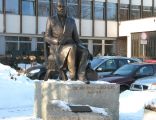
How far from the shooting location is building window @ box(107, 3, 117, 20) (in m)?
53.7

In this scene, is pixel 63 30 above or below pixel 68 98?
above

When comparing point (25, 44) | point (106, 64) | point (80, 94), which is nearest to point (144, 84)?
point (106, 64)

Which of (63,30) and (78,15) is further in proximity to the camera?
(78,15)

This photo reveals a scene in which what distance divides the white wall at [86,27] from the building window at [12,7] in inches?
302

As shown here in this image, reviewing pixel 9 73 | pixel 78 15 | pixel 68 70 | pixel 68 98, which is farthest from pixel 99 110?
pixel 78 15

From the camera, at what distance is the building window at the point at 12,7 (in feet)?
152

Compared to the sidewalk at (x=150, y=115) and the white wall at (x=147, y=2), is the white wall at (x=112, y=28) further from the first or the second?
the sidewalk at (x=150, y=115)

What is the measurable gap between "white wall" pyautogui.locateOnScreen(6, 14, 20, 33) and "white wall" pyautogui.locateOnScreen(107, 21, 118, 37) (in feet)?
36.2

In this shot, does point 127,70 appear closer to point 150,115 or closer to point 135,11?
point 150,115

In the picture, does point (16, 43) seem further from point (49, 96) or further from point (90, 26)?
point (49, 96)

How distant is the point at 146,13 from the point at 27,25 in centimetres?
1530

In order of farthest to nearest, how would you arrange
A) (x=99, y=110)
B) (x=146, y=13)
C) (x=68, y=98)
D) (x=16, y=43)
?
1. (x=146, y=13)
2. (x=16, y=43)
3. (x=68, y=98)
4. (x=99, y=110)

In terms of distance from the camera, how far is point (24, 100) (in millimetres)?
16078

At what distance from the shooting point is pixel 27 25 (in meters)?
48.1
